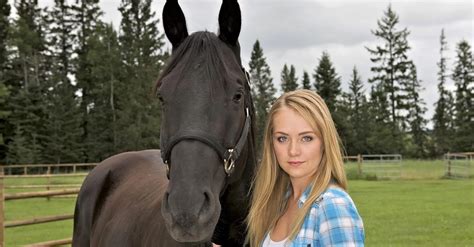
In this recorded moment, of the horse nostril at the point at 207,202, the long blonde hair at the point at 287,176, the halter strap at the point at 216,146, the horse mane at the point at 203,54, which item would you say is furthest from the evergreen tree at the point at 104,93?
the horse nostril at the point at 207,202

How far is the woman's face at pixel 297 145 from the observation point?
75.9 inches

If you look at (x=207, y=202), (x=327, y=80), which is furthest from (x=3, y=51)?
(x=207, y=202)

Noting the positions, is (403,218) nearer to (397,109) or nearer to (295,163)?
(295,163)

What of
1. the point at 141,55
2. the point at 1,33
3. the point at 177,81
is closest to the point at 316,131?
the point at 177,81

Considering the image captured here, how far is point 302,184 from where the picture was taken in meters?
2.04

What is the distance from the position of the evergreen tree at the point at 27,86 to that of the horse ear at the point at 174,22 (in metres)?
34.7

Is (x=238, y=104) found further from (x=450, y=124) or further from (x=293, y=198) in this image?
(x=450, y=124)

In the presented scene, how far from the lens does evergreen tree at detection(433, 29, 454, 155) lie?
139ft

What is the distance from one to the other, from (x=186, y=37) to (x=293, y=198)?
1.00 meters

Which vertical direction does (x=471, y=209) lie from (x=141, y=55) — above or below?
below

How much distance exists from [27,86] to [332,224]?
4075 centimetres

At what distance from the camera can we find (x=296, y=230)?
1816 mm

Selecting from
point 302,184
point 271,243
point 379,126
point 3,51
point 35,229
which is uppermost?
point 3,51

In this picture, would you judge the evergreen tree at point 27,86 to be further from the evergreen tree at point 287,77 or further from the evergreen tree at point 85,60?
the evergreen tree at point 287,77
